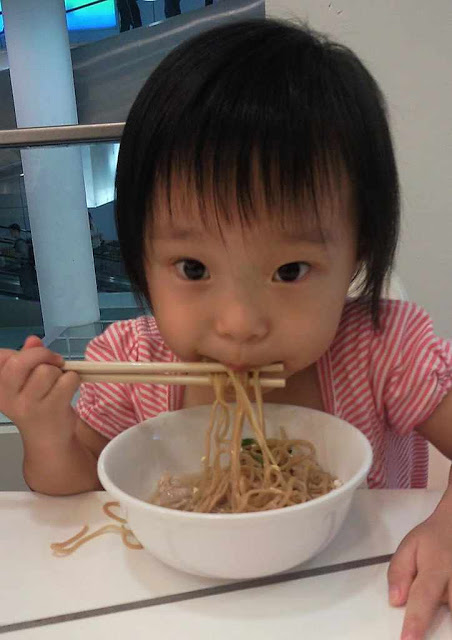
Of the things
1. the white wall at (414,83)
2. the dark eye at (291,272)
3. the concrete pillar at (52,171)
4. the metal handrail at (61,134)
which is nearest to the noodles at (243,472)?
the dark eye at (291,272)

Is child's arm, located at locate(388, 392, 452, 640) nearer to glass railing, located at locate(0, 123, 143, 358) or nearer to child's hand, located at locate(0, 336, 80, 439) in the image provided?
child's hand, located at locate(0, 336, 80, 439)

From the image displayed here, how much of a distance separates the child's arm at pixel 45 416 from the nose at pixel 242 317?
0.19 meters

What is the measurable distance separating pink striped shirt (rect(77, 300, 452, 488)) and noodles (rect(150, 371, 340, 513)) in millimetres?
191

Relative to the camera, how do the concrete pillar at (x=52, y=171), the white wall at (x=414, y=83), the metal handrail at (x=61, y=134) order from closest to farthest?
the metal handrail at (x=61, y=134), the white wall at (x=414, y=83), the concrete pillar at (x=52, y=171)

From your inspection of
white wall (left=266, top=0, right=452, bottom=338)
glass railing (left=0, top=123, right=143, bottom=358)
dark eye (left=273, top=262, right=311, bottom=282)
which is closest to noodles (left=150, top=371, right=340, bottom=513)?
dark eye (left=273, top=262, right=311, bottom=282)

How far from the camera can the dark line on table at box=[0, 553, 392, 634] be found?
1.63 feet

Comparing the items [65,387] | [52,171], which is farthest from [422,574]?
[52,171]

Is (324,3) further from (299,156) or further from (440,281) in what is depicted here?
(299,156)

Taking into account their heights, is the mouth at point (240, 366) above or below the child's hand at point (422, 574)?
above

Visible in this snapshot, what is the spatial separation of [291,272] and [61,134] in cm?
95

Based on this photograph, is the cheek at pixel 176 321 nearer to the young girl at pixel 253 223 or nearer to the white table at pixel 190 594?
the young girl at pixel 253 223

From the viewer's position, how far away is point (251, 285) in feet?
1.98

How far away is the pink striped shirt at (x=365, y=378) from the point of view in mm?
792

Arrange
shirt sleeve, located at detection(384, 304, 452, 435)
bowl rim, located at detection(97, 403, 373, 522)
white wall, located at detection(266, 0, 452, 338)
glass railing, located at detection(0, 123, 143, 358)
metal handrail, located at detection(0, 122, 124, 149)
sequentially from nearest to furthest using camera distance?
bowl rim, located at detection(97, 403, 373, 522), shirt sleeve, located at detection(384, 304, 452, 435), metal handrail, located at detection(0, 122, 124, 149), white wall, located at detection(266, 0, 452, 338), glass railing, located at detection(0, 123, 143, 358)
